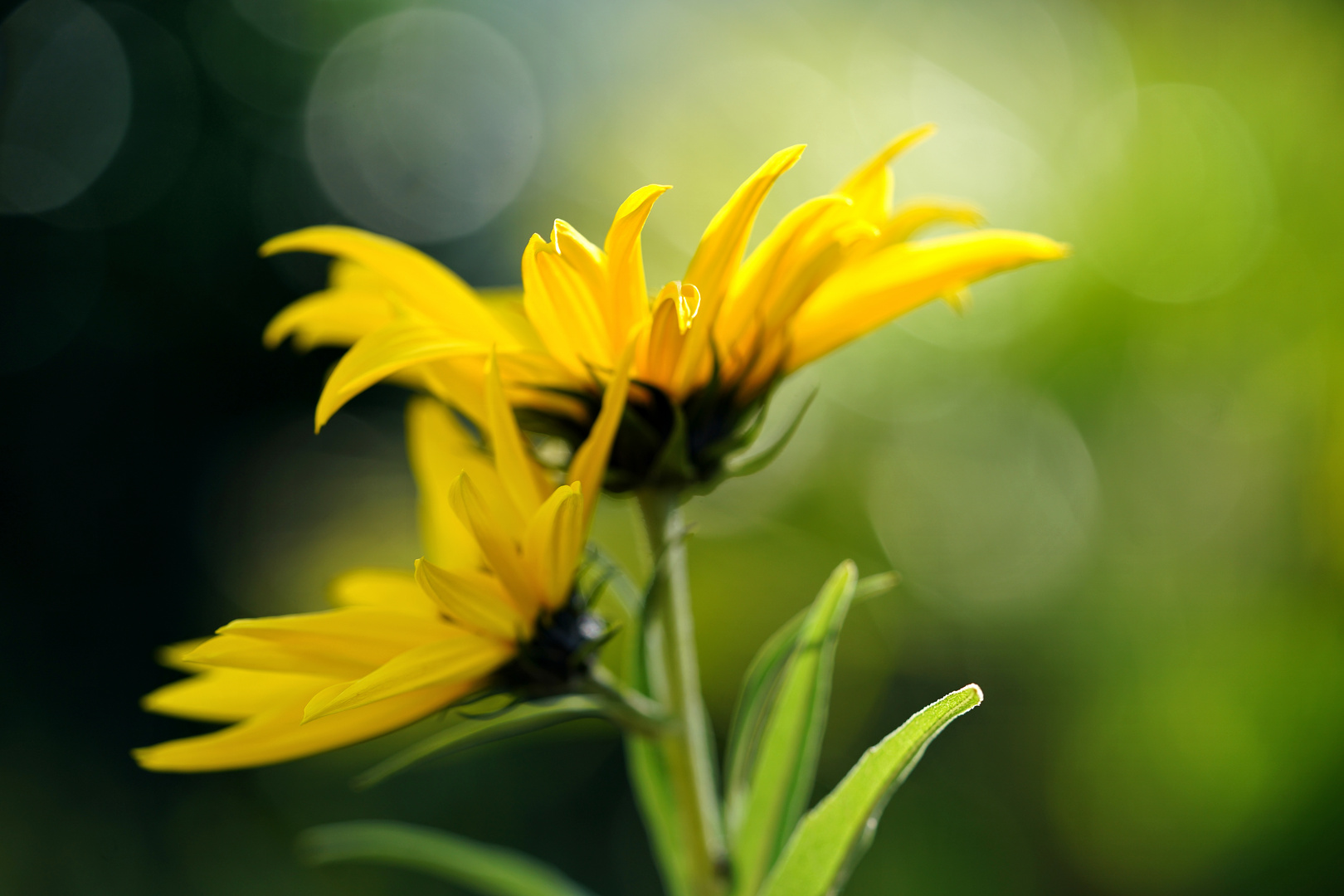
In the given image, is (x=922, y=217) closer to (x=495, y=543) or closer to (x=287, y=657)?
(x=495, y=543)

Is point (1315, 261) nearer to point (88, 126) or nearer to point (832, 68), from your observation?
point (832, 68)

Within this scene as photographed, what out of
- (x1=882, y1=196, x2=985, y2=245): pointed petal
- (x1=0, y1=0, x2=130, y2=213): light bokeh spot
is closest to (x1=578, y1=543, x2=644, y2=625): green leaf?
(x1=882, y1=196, x2=985, y2=245): pointed petal

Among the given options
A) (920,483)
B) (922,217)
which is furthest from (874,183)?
(920,483)

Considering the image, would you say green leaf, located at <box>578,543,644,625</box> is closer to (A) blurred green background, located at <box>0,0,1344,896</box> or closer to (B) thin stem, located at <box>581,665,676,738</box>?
(B) thin stem, located at <box>581,665,676,738</box>

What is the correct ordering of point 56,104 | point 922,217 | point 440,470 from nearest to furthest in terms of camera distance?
point 922,217
point 440,470
point 56,104

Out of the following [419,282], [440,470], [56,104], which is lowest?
[440,470]

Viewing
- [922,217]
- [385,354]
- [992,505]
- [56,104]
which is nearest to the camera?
[385,354]
